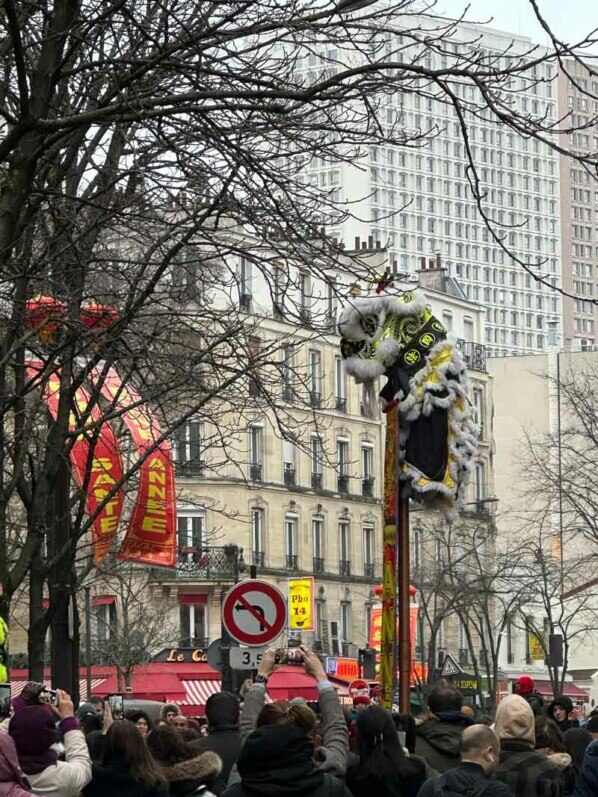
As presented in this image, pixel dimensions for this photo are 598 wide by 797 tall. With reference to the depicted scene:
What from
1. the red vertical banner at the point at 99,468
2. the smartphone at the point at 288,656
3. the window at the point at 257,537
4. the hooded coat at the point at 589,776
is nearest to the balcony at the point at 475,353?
the window at the point at 257,537

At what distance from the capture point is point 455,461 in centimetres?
1830

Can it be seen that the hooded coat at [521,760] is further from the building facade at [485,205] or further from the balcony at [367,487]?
the building facade at [485,205]

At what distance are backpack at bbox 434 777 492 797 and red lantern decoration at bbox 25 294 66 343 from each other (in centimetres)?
691

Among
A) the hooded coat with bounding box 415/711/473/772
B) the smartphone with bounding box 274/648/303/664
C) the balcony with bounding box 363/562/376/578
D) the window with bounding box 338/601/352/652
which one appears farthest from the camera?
the balcony with bounding box 363/562/376/578

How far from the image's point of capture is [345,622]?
74.0 metres

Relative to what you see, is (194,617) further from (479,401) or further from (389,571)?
(389,571)

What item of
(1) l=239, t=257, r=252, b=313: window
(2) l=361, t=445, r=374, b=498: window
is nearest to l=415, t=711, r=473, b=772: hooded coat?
(1) l=239, t=257, r=252, b=313: window

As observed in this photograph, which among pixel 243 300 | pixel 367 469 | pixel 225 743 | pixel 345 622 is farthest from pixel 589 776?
pixel 367 469

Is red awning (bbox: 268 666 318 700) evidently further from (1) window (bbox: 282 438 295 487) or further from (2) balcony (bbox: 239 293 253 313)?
(1) window (bbox: 282 438 295 487)

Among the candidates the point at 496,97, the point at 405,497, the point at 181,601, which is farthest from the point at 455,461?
the point at 181,601

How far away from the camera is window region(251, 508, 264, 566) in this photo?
229 feet

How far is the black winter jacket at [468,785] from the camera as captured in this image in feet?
29.3

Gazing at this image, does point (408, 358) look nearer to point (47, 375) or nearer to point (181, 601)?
point (47, 375)

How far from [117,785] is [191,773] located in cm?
36
